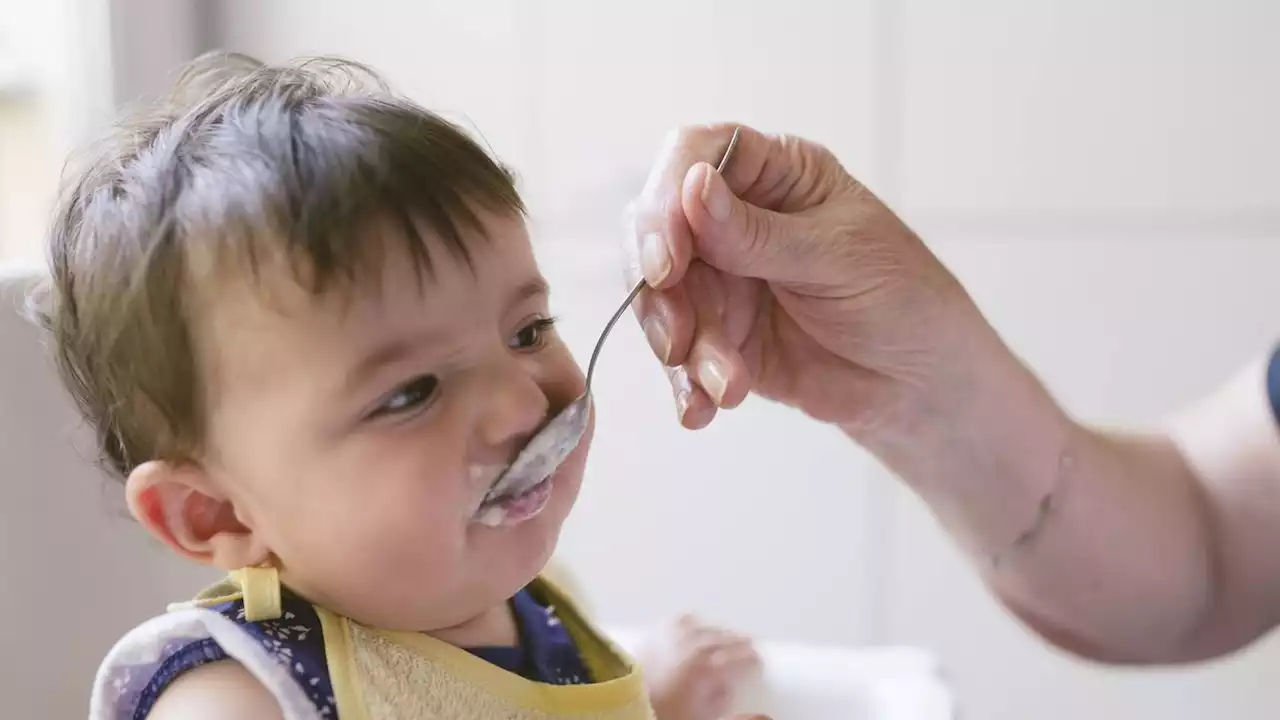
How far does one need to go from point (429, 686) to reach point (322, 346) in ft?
0.64

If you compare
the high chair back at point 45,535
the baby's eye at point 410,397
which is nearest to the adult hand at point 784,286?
the baby's eye at point 410,397

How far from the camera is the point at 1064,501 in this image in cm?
81

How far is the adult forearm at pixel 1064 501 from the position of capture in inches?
31.3

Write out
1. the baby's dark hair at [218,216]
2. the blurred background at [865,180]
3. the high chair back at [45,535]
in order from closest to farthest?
the baby's dark hair at [218,216]
the high chair back at [45,535]
the blurred background at [865,180]

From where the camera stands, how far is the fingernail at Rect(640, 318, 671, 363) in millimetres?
666

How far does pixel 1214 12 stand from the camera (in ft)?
3.57

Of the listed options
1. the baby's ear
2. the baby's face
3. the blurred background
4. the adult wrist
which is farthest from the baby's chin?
the blurred background

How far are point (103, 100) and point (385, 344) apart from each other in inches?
32.3

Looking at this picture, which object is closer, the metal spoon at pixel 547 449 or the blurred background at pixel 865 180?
the metal spoon at pixel 547 449

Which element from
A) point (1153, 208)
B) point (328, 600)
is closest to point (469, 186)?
point (328, 600)

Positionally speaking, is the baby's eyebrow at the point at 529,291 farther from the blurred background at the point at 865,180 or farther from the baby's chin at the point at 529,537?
the blurred background at the point at 865,180

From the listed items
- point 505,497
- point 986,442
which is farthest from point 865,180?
point 505,497

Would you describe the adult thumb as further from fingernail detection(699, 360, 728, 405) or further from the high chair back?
the high chair back

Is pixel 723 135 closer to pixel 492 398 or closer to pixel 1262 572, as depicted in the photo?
pixel 492 398
